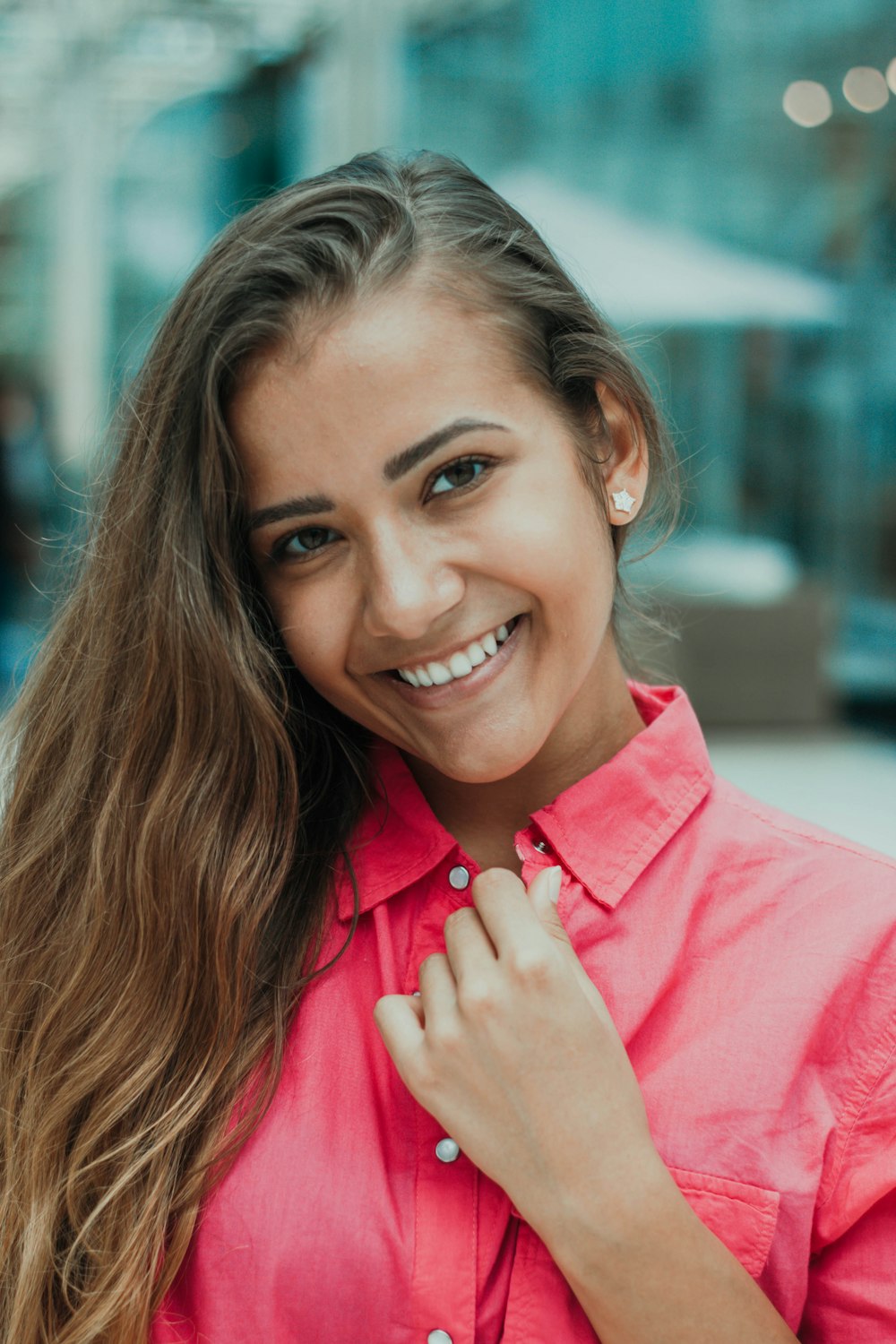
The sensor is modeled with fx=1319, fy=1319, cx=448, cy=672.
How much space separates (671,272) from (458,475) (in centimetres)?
565

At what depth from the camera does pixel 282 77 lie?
7363 mm

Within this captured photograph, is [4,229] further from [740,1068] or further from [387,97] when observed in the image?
[740,1068]

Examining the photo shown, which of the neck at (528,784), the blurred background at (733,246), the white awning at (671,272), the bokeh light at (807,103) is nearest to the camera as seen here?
the neck at (528,784)

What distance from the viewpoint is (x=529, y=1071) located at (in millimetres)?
982

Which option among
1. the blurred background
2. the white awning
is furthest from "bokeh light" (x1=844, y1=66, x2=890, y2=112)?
the white awning

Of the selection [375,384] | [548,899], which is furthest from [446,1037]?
[375,384]

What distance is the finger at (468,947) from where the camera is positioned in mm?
1021

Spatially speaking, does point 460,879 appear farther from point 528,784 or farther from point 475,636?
point 475,636

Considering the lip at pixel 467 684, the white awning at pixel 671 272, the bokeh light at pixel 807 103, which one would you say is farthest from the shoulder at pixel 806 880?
the bokeh light at pixel 807 103

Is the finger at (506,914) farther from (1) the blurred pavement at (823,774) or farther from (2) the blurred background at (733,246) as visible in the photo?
(2) the blurred background at (733,246)

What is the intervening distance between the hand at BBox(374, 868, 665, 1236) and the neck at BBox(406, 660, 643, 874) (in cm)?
24

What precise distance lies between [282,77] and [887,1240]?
7.49 metres

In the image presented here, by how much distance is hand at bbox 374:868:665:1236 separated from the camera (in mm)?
960

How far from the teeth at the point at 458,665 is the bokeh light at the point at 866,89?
555 centimetres
